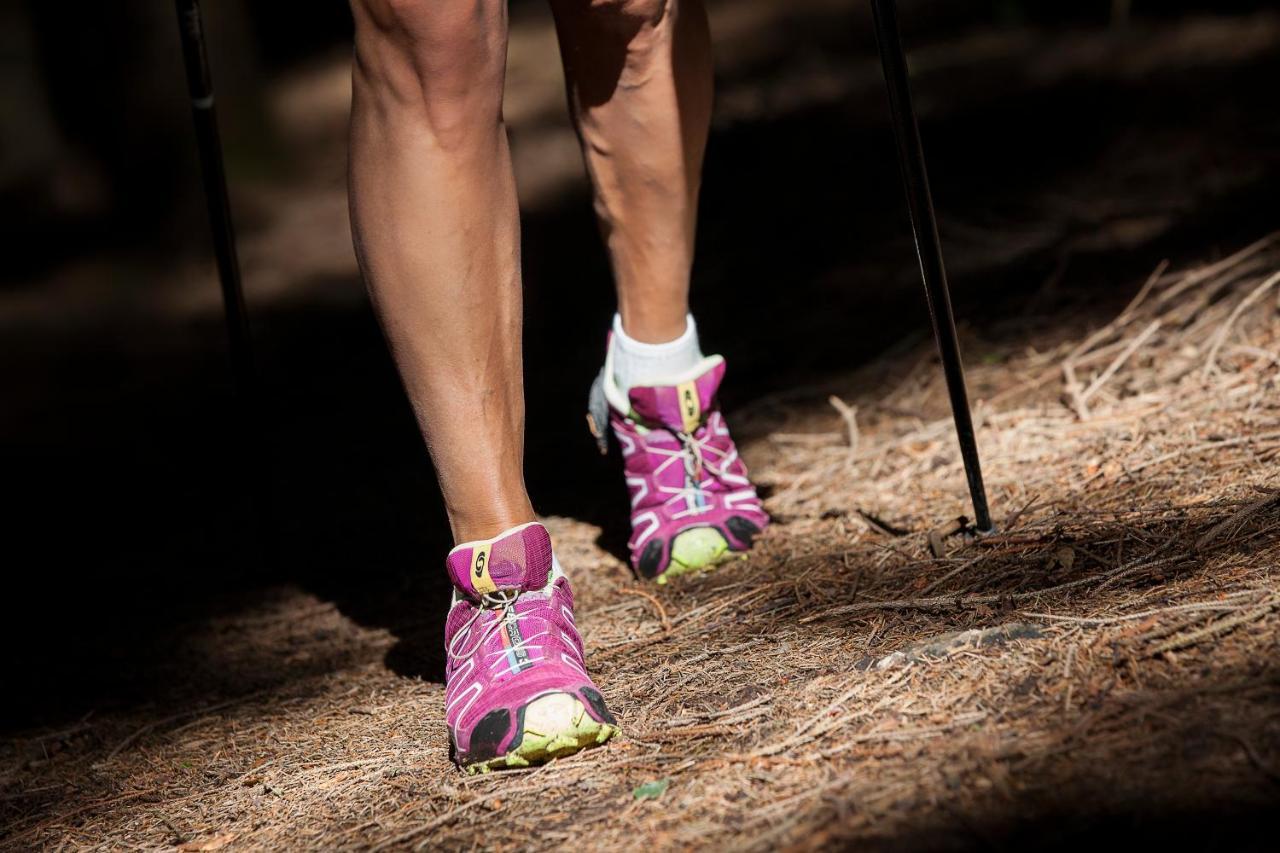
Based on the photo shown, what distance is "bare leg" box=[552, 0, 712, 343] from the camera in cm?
211

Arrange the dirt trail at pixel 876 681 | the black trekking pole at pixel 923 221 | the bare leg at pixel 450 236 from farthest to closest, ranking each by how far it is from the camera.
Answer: the black trekking pole at pixel 923 221 < the bare leg at pixel 450 236 < the dirt trail at pixel 876 681

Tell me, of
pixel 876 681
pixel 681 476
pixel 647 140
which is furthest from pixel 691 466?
pixel 876 681

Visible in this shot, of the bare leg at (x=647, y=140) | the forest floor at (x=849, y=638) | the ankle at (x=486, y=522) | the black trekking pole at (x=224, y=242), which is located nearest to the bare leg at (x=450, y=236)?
the ankle at (x=486, y=522)

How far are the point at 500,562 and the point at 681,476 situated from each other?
0.66 m

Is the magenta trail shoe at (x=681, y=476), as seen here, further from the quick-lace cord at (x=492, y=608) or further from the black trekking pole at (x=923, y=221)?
the quick-lace cord at (x=492, y=608)

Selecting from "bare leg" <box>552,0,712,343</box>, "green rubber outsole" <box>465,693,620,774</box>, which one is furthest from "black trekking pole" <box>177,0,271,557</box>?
"green rubber outsole" <box>465,693,620,774</box>

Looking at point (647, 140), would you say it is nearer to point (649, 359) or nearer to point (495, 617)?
point (649, 359)

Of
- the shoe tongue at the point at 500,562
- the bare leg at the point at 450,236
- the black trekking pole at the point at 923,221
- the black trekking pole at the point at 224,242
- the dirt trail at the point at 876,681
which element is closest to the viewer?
the dirt trail at the point at 876,681

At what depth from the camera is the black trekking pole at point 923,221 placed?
181 centimetres

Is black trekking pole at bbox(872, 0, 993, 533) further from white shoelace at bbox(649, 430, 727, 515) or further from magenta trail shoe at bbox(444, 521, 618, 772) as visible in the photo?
magenta trail shoe at bbox(444, 521, 618, 772)

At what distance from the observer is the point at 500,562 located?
1666 millimetres

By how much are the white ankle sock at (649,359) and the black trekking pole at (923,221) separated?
1.58ft

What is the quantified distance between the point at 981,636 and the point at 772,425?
1.43 meters

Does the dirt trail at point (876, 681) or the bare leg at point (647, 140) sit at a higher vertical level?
the bare leg at point (647, 140)
